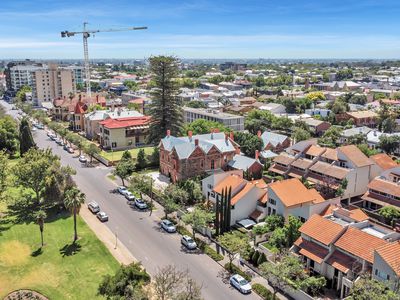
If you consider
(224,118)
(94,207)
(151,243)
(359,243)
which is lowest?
(151,243)

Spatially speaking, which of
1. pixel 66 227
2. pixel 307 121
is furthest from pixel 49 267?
pixel 307 121

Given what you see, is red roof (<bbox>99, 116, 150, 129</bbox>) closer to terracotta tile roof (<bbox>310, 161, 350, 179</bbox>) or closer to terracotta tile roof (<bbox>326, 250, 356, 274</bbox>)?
terracotta tile roof (<bbox>310, 161, 350, 179</bbox>)

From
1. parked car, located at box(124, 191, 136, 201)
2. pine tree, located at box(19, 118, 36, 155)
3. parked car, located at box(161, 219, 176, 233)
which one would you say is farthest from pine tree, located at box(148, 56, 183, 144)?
parked car, located at box(161, 219, 176, 233)

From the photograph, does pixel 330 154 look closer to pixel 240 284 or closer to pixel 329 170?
pixel 329 170

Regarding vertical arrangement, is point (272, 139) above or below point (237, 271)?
above

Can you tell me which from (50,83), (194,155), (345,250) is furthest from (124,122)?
(50,83)

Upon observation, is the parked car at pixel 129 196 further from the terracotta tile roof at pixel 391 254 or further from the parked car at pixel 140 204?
the terracotta tile roof at pixel 391 254

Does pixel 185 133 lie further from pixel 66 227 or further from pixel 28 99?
pixel 28 99

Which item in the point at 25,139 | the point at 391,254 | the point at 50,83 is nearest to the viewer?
the point at 391,254
